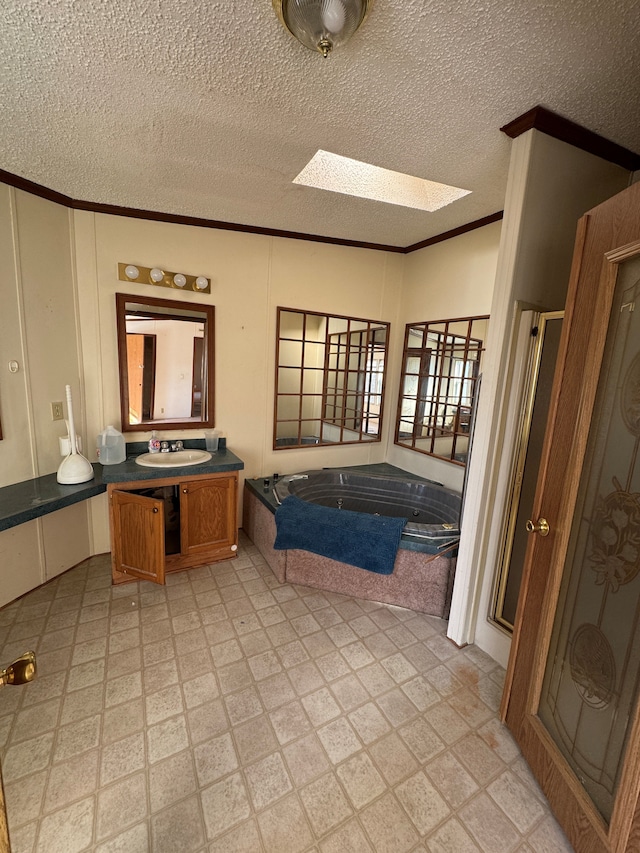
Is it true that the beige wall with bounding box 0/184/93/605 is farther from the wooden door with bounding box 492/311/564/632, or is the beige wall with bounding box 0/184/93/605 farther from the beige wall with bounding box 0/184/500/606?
the wooden door with bounding box 492/311/564/632

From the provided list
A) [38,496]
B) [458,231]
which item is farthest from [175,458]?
[458,231]

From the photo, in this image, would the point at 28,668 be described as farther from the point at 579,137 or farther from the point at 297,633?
the point at 579,137

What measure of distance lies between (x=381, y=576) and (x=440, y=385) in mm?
1637

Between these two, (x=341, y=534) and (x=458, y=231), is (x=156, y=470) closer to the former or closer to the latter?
(x=341, y=534)

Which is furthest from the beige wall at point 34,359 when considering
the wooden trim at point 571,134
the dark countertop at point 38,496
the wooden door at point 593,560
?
the wooden door at point 593,560

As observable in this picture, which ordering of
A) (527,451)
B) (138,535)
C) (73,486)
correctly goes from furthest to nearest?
(138,535)
(73,486)
(527,451)

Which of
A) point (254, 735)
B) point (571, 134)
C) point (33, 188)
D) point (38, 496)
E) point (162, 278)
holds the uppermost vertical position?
point (571, 134)

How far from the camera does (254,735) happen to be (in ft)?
4.89

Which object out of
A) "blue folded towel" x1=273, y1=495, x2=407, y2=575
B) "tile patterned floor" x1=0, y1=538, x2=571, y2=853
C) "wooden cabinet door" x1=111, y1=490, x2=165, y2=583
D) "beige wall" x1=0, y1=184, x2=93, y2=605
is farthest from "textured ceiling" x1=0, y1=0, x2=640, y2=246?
"tile patterned floor" x1=0, y1=538, x2=571, y2=853

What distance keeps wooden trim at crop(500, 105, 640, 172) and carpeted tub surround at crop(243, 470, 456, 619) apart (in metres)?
2.14

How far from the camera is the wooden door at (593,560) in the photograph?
106cm

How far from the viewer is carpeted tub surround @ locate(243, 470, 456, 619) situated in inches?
87.1

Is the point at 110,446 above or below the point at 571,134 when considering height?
below

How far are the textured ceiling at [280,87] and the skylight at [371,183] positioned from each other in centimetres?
19
